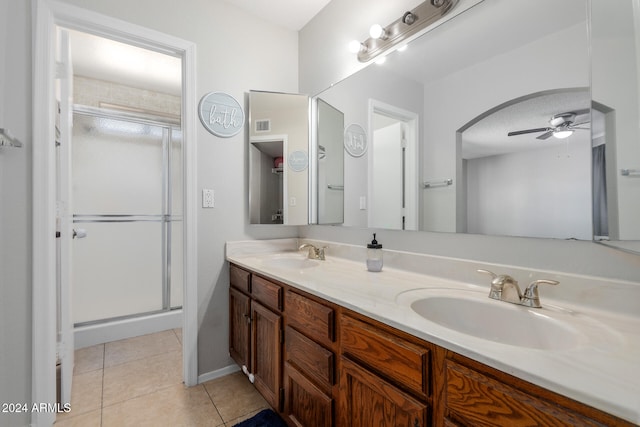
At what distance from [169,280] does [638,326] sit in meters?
3.21

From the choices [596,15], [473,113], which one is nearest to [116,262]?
[473,113]

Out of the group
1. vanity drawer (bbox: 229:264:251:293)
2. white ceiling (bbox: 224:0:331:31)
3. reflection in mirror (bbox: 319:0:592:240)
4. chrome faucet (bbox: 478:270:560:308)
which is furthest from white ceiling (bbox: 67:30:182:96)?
chrome faucet (bbox: 478:270:560:308)

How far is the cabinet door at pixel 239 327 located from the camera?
1696mm

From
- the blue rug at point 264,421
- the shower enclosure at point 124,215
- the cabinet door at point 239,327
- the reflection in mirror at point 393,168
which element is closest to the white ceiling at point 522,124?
Answer: the reflection in mirror at point 393,168

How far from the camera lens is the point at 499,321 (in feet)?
3.10

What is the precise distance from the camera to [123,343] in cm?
246

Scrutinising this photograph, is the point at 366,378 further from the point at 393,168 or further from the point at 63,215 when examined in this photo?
the point at 63,215

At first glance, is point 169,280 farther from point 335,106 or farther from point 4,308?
point 335,106

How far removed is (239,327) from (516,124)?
1.82m

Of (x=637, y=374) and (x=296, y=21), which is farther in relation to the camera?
(x=296, y=21)

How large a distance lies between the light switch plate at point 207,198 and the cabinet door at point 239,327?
0.60m

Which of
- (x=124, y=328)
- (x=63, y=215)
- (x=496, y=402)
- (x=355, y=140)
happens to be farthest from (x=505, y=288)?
(x=124, y=328)

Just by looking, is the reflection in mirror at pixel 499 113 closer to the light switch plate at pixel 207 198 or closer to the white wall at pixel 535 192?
the white wall at pixel 535 192

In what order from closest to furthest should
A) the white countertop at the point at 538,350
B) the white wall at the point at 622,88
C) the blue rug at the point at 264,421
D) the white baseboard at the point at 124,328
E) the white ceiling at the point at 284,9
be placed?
the white countertop at the point at 538,350 → the white wall at the point at 622,88 → the blue rug at the point at 264,421 → the white ceiling at the point at 284,9 → the white baseboard at the point at 124,328
